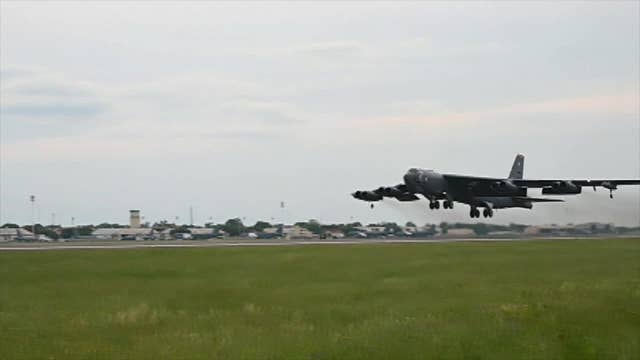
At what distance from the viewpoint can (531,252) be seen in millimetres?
47750

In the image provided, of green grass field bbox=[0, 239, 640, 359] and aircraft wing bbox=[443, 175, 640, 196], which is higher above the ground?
aircraft wing bbox=[443, 175, 640, 196]

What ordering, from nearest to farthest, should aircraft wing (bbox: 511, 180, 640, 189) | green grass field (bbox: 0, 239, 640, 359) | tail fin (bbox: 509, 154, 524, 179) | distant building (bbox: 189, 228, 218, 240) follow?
green grass field (bbox: 0, 239, 640, 359) → aircraft wing (bbox: 511, 180, 640, 189) → tail fin (bbox: 509, 154, 524, 179) → distant building (bbox: 189, 228, 218, 240)

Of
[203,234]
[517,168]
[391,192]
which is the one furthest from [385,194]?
[203,234]

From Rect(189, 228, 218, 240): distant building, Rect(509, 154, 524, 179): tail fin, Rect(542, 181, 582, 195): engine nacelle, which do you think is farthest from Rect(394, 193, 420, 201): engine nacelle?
Rect(189, 228, 218, 240): distant building

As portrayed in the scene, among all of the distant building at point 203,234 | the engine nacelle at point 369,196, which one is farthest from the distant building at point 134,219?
the engine nacelle at point 369,196

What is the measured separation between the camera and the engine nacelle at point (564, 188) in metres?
66.4

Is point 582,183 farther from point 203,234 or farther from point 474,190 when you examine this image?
point 203,234

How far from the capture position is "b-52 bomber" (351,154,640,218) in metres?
67.9

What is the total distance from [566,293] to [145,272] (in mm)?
17832

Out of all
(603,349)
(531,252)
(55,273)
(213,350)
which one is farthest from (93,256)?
(603,349)

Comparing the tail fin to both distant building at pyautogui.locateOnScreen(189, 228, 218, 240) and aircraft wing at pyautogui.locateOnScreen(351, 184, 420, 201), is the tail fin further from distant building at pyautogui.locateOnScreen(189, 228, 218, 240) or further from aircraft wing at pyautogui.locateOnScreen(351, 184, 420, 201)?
distant building at pyautogui.locateOnScreen(189, 228, 218, 240)

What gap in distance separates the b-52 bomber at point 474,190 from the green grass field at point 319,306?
76.0ft

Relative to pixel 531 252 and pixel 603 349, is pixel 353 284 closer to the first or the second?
pixel 603 349

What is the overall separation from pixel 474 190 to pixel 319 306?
48350 millimetres
